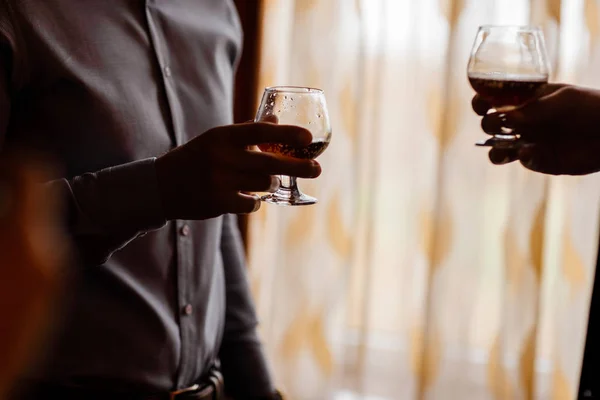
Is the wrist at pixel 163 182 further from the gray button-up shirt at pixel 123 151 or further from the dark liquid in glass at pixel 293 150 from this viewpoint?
the dark liquid in glass at pixel 293 150

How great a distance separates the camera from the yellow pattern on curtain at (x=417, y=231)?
2.43 meters

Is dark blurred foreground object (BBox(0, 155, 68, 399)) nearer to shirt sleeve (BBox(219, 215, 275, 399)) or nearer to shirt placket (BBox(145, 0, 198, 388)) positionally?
shirt placket (BBox(145, 0, 198, 388))

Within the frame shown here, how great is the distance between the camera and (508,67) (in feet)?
4.33

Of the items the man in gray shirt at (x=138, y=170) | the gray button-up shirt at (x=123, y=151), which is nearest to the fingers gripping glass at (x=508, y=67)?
the man in gray shirt at (x=138, y=170)

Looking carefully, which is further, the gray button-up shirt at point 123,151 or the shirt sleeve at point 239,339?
the shirt sleeve at point 239,339

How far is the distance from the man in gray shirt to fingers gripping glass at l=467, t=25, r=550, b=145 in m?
0.45

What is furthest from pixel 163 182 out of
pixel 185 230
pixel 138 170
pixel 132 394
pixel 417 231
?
pixel 417 231

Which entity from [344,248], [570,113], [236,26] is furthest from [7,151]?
[344,248]

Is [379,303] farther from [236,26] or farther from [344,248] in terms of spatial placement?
[236,26]

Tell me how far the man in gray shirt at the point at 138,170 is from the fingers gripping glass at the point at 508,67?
0.45m

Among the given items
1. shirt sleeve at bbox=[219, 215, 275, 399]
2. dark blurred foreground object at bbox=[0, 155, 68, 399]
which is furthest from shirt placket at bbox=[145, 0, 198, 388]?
dark blurred foreground object at bbox=[0, 155, 68, 399]

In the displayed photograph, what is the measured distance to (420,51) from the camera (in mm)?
2555

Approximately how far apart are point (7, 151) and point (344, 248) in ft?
5.34

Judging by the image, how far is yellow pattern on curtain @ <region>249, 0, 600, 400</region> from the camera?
7.97ft
